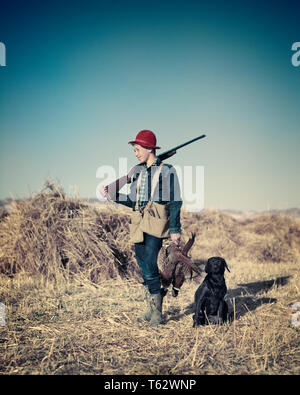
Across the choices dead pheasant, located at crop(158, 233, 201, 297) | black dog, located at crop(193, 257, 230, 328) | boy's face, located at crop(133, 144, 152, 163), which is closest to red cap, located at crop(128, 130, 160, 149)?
boy's face, located at crop(133, 144, 152, 163)

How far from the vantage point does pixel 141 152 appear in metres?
3.93

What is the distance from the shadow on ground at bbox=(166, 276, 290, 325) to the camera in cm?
454

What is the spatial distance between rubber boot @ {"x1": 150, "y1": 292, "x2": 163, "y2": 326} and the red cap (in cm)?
186

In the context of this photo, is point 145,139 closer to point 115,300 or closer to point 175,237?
point 175,237

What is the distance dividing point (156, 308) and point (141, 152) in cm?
195

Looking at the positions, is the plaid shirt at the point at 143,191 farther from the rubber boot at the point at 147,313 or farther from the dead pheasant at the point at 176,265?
the rubber boot at the point at 147,313

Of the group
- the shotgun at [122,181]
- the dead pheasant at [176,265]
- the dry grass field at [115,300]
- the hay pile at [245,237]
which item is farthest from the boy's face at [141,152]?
the hay pile at [245,237]

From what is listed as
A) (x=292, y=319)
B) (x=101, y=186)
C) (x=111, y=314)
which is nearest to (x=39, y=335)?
(x=111, y=314)

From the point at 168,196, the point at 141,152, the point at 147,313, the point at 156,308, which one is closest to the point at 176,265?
the point at 156,308

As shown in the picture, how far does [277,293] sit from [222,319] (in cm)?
192

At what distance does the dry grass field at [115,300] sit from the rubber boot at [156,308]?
84 millimetres

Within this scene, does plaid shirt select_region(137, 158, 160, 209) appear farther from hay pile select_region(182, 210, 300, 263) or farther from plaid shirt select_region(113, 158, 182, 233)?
hay pile select_region(182, 210, 300, 263)

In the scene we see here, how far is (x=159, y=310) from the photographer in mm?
4070
